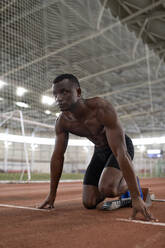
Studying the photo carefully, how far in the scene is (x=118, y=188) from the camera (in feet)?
10.2

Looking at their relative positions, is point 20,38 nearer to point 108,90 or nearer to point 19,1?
point 19,1

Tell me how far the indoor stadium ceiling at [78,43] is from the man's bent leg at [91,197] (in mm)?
9940

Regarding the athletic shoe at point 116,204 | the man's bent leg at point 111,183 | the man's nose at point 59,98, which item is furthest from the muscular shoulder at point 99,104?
the athletic shoe at point 116,204

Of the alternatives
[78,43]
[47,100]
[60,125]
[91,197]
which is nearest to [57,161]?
[60,125]

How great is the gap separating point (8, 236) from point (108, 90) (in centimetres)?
2472

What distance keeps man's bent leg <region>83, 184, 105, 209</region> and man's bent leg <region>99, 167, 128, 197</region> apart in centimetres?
33

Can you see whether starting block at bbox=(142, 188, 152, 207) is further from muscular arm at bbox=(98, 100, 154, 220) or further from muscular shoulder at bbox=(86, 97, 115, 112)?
muscular shoulder at bbox=(86, 97, 115, 112)

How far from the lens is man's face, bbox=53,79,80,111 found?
2.60 metres

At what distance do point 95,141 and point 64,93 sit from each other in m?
1.03

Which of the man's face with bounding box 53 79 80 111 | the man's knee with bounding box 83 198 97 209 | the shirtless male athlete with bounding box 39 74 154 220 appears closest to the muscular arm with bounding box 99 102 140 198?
→ the shirtless male athlete with bounding box 39 74 154 220

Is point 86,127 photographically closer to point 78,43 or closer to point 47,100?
point 78,43

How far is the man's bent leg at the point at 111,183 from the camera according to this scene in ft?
9.92

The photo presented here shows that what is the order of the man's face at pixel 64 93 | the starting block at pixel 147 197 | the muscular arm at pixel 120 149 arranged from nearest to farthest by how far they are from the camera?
the muscular arm at pixel 120 149 → the man's face at pixel 64 93 → the starting block at pixel 147 197

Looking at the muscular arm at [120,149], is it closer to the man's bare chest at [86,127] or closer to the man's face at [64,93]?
the man's bare chest at [86,127]
